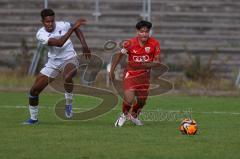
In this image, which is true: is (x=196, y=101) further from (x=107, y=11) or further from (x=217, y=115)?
(x=107, y=11)

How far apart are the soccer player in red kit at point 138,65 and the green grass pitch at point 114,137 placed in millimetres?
442

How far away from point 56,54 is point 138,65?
1874 millimetres

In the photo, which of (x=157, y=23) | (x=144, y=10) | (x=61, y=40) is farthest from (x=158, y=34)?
(x=61, y=40)

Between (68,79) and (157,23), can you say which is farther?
(157,23)

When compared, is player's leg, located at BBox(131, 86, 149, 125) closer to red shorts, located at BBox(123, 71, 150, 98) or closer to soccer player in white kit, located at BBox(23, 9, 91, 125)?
red shorts, located at BBox(123, 71, 150, 98)

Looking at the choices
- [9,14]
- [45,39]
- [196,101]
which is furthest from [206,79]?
[45,39]

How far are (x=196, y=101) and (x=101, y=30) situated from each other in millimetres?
7999

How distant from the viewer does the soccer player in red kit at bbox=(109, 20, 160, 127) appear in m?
16.1

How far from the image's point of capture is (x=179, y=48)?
29172mm

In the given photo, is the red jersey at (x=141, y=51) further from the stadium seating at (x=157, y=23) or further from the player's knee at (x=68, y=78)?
the stadium seating at (x=157, y=23)

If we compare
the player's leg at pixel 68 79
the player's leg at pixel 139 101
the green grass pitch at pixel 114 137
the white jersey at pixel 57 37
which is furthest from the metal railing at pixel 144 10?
the player's leg at pixel 139 101

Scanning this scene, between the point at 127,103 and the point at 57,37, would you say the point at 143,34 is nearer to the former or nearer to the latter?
the point at 127,103

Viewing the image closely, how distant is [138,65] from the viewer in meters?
16.3

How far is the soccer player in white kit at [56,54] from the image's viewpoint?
1611cm
